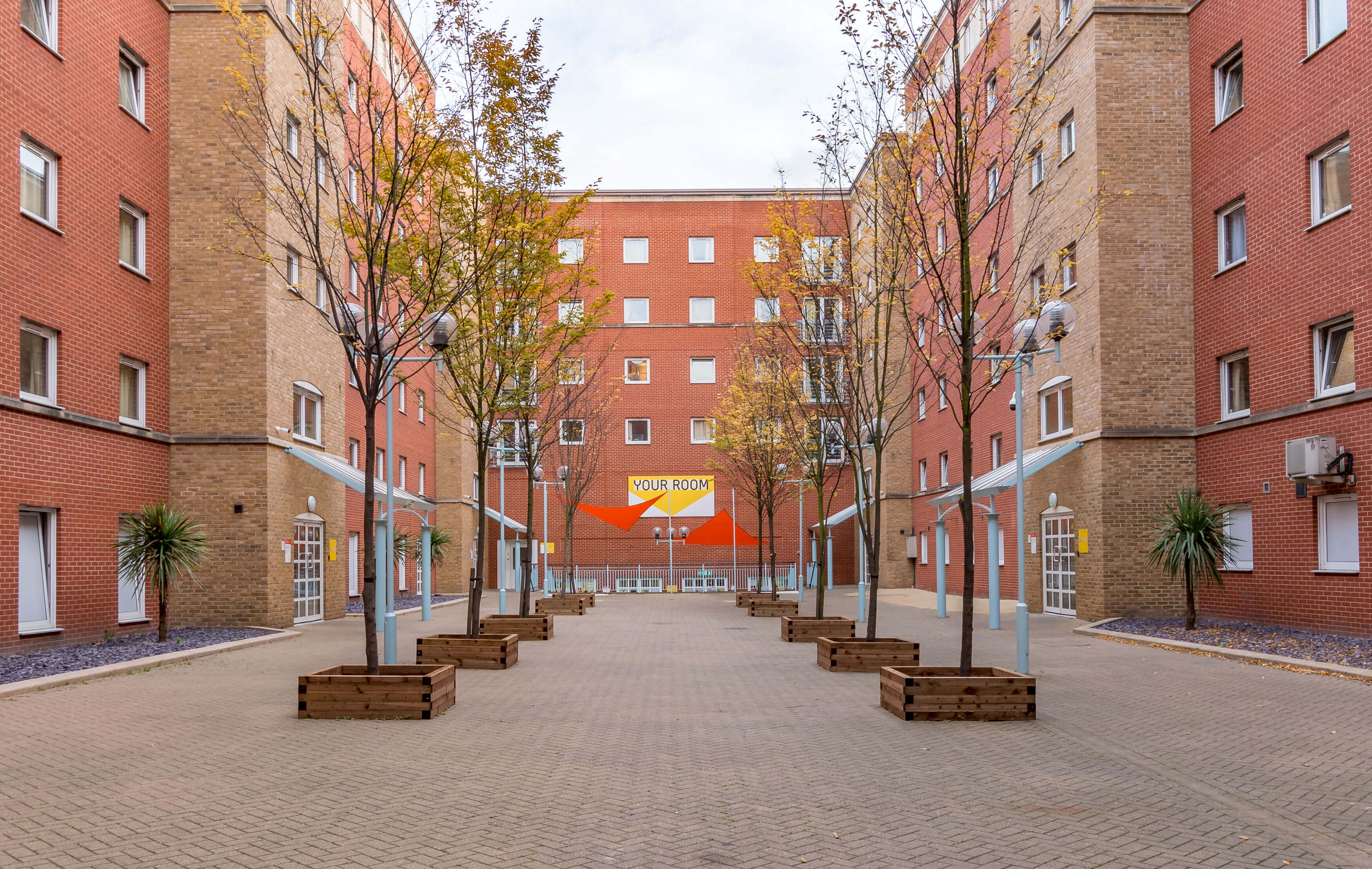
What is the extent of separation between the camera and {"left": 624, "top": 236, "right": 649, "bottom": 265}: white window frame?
44.6 m

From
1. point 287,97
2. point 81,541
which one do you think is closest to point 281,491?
point 81,541

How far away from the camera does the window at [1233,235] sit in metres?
19.7

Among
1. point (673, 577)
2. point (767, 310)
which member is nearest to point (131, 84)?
point (767, 310)

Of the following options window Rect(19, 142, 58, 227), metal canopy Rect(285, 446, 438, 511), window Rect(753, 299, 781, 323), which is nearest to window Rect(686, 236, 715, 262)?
window Rect(753, 299, 781, 323)

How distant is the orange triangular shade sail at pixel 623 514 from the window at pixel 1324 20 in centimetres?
2610

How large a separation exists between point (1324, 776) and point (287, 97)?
2020cm

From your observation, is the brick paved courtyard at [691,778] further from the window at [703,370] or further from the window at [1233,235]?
the window at [703,370]

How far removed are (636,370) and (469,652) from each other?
3006 cm

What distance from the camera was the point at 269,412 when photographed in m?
19.5

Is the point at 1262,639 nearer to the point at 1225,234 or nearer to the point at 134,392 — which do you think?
the point at 1225,234

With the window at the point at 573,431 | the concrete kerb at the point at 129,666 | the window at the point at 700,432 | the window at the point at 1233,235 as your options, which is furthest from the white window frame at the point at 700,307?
the concrete kerb at the point at 129,666

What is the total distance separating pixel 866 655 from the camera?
13.3 metres

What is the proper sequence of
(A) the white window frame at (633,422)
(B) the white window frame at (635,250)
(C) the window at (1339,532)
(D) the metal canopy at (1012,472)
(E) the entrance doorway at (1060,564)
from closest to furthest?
(C) the window at (1339,532)
(D) the metal canopy at (1012,472)
(E) the entrance doorway at (1060,564)
(A) the white window frame at (633,422)
(B) the white window frame at (635,250)

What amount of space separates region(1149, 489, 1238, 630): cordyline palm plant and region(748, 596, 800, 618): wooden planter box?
8385 millimetres
